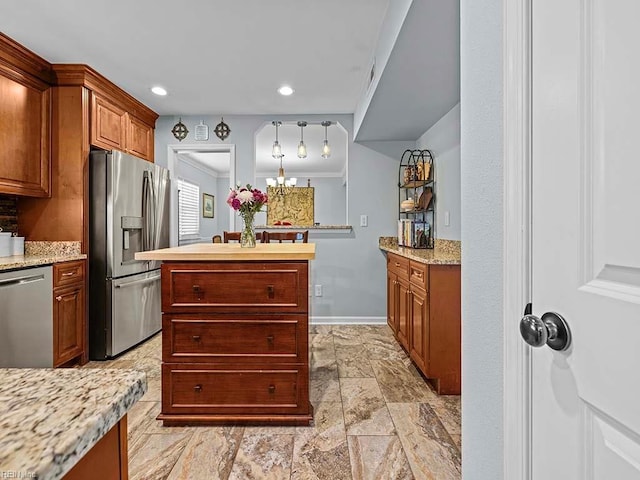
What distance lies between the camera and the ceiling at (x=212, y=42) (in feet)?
8.03

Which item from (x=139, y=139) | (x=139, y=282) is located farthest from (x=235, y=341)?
(x=139, y=139)

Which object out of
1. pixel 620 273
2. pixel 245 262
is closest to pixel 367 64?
pixel 245 262

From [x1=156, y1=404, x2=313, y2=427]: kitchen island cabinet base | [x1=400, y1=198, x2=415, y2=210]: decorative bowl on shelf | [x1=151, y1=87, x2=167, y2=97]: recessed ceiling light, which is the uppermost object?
[x1=151, y1=87, x2=167, y2=97]: recessed ceiling light

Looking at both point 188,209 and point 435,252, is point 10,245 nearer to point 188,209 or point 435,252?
point 435,252

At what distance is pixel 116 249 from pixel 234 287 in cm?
174

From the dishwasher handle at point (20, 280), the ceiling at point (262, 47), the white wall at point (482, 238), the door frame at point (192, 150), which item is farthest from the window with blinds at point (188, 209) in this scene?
the white wall at point (482, 238)

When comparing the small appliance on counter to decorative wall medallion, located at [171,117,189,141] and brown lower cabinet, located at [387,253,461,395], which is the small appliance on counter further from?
brown lower cabinet, located at [387,253,461,395]

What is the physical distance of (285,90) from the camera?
3.79m

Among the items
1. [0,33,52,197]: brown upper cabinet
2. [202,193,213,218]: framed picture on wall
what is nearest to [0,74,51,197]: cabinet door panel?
[0,33,52,197]: brown upper cabinet

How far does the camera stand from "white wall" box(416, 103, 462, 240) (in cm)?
335

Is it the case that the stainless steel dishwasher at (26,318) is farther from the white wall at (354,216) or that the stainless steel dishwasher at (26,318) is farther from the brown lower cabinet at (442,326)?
the brown lower cabinet at (442,326)

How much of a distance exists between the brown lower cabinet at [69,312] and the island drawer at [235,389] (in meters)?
1.34

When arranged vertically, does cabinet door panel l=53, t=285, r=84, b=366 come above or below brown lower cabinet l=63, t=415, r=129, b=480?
below

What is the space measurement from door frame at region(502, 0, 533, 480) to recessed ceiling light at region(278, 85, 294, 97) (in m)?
3.14
